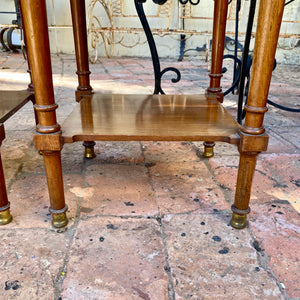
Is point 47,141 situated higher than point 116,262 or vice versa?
point 47,141

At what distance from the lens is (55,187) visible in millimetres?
1035

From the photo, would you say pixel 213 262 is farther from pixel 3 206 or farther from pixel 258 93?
pixel 3 206

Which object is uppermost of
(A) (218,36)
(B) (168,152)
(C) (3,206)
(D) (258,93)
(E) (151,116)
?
(A) (218,36)

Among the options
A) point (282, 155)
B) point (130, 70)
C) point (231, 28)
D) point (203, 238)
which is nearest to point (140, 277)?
point (203, 238)

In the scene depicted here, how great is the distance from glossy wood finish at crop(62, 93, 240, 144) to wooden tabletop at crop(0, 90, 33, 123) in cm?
20

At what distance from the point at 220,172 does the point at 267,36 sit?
75 cm

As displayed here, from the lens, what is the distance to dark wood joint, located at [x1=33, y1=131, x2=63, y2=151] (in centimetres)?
95

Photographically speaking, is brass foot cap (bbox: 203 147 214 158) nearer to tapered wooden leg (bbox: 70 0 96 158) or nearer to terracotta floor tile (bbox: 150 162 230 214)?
terracotta floor tile (bbox: 150 162 230 214)

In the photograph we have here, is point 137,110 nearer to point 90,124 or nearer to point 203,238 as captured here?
point 90,124

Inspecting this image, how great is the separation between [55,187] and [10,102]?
0.47m

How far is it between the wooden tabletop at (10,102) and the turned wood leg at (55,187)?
0.22 m

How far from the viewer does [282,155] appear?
170 centimetres

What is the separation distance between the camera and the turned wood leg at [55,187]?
3.27 feet

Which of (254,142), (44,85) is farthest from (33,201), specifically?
(254,142)
